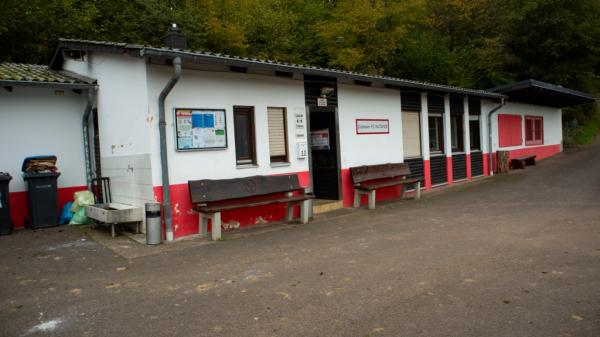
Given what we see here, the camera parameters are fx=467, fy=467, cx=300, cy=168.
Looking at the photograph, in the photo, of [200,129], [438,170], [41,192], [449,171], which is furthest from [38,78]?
[449,171]

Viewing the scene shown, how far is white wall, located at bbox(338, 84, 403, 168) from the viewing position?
11.1 meters

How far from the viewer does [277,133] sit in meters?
9.73

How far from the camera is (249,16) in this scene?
2616 centimetres

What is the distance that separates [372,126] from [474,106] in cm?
632

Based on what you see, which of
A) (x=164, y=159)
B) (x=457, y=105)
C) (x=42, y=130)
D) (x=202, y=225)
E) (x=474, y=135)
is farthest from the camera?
(x=474, y=135)

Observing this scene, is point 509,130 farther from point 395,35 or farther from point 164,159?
point 164,159

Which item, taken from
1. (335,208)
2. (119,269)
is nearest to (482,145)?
(335,208)

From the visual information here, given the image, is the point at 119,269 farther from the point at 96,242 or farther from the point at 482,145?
the point at 482,145

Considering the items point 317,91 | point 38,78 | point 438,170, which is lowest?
point 438,170

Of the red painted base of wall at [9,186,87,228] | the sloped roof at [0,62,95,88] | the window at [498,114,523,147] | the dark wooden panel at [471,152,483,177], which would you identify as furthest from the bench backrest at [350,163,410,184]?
the window at [498,114,523,147]

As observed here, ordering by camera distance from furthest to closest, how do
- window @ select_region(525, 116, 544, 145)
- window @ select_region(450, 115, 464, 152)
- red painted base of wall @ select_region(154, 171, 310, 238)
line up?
window @ select_region(525, 116, 544, 145) → window @ select_region(450, 115, 464, 152) → red painted base of wall @ select_region(154, 171, 310, 238)

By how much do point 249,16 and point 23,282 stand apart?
74.7 feet

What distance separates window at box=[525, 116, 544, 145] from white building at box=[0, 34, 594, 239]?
8.42 meters

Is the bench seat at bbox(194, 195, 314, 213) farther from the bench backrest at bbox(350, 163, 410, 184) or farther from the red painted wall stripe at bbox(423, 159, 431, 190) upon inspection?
the red painted wall stripe at bbox(423, 159, 431, 190)
